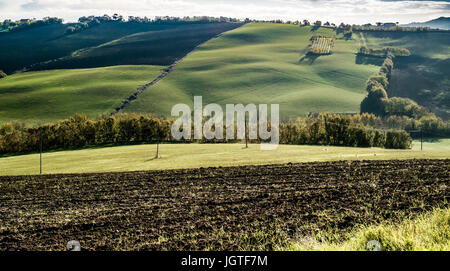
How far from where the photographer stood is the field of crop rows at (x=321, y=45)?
127 m

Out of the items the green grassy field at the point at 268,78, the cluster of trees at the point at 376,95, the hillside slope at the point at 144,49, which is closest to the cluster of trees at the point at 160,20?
the hillside slope at the point at 144,49

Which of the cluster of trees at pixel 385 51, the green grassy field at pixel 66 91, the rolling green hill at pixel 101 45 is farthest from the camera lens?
the rolling green hill at pixel 101 45

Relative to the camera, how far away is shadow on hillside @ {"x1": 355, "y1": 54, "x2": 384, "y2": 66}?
11494 centimetres

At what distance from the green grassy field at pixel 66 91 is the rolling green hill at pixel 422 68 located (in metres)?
69.4

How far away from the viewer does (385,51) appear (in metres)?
122

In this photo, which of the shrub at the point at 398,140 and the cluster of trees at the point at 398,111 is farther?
the cluster of trees at the point at 398,111

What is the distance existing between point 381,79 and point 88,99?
76.3 m

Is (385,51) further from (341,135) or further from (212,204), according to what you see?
(212,204)

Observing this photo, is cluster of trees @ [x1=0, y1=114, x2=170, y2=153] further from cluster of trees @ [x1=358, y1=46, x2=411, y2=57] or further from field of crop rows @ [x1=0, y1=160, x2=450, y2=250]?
cluster of trees @ [x1=358, y1=46, x2=411, y2=57]

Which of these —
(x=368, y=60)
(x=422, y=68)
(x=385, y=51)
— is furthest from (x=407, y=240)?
(x=385, y=51)

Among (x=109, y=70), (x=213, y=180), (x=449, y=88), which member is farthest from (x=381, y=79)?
(x=213, y=180)

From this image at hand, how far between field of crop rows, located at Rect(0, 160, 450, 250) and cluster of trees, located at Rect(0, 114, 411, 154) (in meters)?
30.5

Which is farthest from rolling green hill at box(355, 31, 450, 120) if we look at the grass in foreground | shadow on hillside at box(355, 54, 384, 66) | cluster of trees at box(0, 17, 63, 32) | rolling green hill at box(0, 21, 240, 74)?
cluster of trees at box(0, 17, 63, 32)

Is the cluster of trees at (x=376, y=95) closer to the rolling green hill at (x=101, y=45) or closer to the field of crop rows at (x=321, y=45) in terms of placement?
the field of crop rows at (x=321, y=45)
